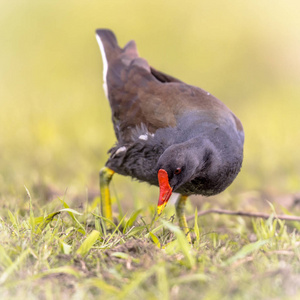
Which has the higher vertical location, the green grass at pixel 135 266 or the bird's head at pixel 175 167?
the bird's head at pixel 175 167

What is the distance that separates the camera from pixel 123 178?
6.50m

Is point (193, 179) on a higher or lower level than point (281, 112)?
higher

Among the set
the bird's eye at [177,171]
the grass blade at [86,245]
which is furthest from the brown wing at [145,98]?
the grass blade at [86,245]

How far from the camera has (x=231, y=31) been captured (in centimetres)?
1095

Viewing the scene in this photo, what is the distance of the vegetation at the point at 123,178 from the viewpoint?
269cm

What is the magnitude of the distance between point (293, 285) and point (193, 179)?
5.10ft

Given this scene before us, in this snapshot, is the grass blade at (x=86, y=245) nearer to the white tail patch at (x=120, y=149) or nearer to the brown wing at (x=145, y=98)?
the brown wing at (x=145, y=98)

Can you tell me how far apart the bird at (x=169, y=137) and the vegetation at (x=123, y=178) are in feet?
1.07

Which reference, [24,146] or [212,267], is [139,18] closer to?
[24,146]

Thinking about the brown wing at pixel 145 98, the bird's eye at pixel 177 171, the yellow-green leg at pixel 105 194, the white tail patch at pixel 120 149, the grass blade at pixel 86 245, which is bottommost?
the yellow-green leg at pixel 105 194

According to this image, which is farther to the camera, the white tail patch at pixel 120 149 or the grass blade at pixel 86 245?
the white tail patch at pixel 120 149

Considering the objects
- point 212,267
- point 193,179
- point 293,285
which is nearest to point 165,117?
point 193,179

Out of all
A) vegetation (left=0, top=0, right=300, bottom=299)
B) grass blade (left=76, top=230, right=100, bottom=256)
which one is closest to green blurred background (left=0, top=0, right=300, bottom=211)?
vegetation (left=0, top=0, right=300, bottom=299)

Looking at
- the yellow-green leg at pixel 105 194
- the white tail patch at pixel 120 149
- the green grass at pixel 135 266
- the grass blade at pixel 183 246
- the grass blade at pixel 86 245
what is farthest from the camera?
the yellow-green leg at pixel 105 194
